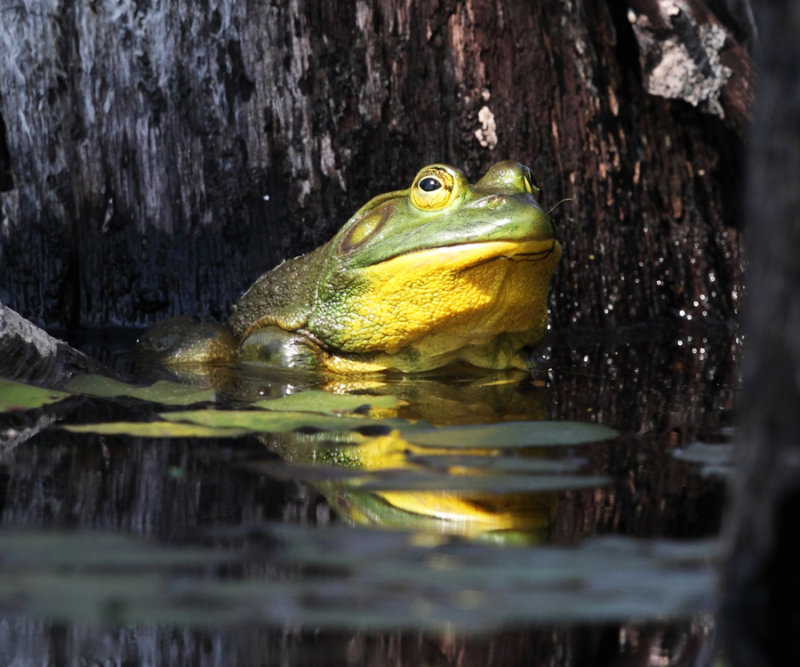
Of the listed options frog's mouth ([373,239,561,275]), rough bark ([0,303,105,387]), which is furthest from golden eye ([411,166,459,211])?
rough bark ([0,303,105,387])

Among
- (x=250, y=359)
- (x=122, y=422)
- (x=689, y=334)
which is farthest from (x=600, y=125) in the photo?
(x=122, y=422)

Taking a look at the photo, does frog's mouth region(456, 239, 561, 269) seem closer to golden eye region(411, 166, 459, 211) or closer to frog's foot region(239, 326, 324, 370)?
golden eye region(411, 166, 459, 211)

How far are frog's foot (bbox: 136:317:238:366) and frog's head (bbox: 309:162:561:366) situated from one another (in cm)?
58

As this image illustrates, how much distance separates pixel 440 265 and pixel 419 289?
7.6 inches

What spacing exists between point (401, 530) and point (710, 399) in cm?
240

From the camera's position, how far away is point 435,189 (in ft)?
16.3

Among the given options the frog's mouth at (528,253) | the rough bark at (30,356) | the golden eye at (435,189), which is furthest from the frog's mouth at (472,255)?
the rough bark at (30,356)

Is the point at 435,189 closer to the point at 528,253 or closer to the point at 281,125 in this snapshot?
the point at 528,253

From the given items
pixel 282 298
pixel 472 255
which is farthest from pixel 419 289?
pixel 282 298

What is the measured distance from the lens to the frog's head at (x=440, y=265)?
4711 mm

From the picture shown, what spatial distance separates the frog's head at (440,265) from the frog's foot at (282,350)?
8 centimetres

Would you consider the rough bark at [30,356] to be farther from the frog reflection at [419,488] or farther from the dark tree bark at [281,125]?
the dark tree bark at [281,125]

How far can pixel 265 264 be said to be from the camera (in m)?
6.44

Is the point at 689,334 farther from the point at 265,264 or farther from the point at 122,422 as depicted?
the point at 122,422
